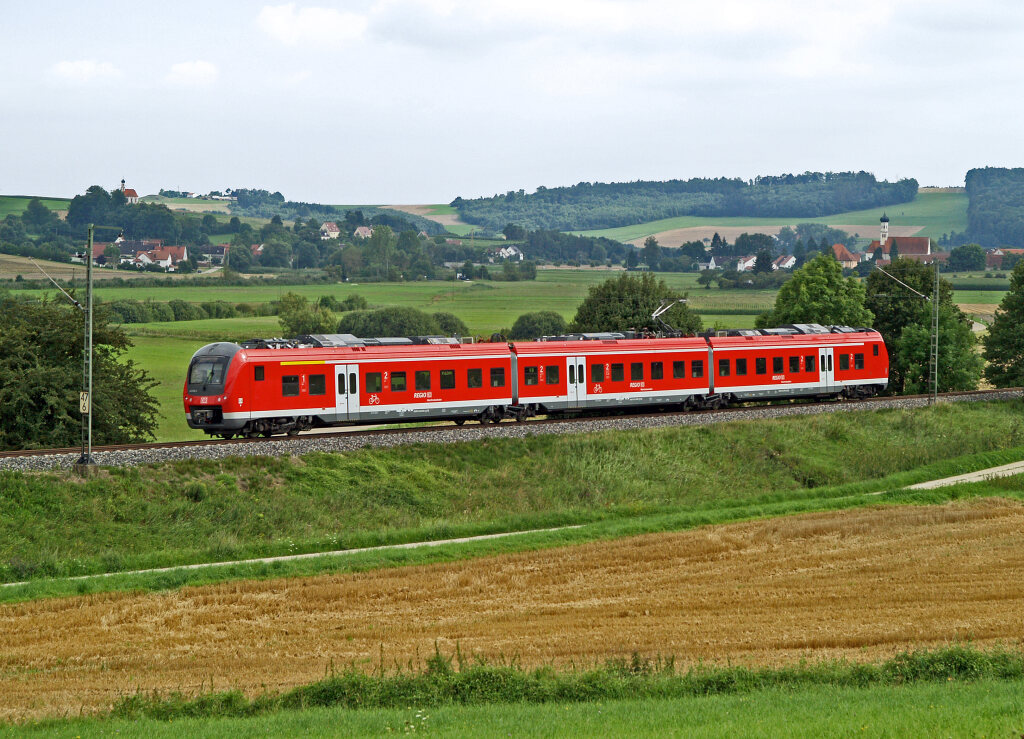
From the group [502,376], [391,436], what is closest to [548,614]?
[391,436]

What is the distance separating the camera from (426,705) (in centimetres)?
1583

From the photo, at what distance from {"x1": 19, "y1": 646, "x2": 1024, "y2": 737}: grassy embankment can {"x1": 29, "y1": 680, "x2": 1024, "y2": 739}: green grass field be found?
2 cm

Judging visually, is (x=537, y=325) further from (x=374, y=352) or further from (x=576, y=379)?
(x=374, y=352)

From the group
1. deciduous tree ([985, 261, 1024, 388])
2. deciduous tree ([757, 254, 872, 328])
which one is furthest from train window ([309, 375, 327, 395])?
deciduous tree ([985, 261, 1024, 388])

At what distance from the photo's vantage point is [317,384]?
37.5m

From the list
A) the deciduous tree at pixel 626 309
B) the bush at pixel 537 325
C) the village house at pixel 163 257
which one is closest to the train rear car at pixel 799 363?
the deciduous tree at pixel 626 309

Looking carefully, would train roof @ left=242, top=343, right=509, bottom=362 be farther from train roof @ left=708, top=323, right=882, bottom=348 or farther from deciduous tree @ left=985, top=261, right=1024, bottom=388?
deciduous tree @ left=985, top=261, right=1024, bottom=388

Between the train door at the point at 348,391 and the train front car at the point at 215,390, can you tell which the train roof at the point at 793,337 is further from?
the train front car at the point at 215,390

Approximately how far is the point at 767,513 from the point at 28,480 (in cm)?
2234

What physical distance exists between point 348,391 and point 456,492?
5.34 meters

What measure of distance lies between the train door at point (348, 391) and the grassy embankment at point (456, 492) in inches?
71.4

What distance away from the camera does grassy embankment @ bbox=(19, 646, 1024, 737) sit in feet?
43.9

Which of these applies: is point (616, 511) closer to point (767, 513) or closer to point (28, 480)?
point (767, 513)

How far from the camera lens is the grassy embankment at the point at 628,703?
43.9 ft
